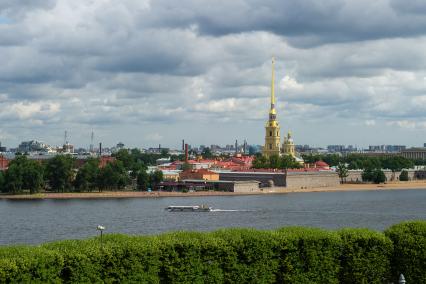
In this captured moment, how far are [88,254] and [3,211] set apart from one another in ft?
113

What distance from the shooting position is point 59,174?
2630 inches

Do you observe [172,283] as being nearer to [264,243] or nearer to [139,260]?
[139,260]

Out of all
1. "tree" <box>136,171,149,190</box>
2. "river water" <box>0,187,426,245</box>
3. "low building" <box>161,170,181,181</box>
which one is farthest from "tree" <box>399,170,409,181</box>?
"tree" <box>136,171,149,190</box>

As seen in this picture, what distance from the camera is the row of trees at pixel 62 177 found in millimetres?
64375

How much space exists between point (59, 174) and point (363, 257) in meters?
52.7

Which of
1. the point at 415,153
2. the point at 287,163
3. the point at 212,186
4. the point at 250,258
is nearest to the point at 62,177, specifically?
the point at 212,186

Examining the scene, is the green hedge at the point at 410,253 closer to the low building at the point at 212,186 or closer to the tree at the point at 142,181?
the low building at the point at 212,186

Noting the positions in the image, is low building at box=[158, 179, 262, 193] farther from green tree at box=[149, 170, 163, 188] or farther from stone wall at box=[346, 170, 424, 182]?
stone wall at box=[346, 170, 424, 182]

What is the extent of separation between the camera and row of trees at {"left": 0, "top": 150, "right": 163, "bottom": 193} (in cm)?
6438

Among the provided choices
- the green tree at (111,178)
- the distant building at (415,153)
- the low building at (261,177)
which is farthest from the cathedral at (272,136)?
the distant building at (415,153)

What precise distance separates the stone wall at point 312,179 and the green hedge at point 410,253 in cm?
6165

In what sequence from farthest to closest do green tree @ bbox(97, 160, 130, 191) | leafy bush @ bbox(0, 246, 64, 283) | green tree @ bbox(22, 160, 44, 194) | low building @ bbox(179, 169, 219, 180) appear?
1. low building @ bbox(179, 169, 219, 180)
2. green tree @ bbox(97, 160, 130, 191)
3. green tree @ bbox(22, 160, 44, 194)
4. leafy bush @ bbox(0, 246, 64, 283)

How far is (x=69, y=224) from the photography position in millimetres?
37625

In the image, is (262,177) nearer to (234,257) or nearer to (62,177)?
(62,177)
